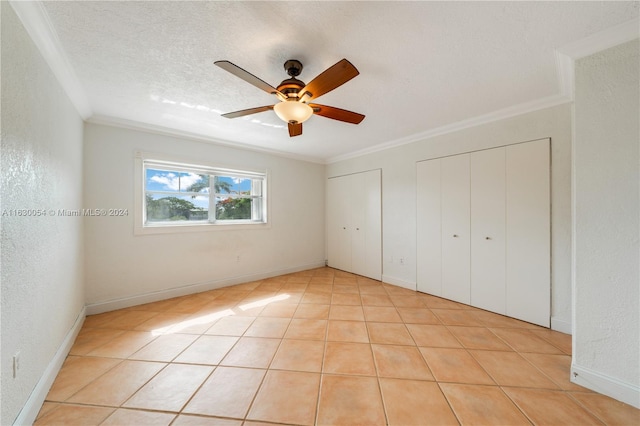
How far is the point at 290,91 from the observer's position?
168 cm

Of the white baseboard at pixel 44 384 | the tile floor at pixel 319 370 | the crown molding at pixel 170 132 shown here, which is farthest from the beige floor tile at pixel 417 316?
the crown molding at pixel 170 132

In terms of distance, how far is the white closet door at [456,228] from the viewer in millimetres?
2941

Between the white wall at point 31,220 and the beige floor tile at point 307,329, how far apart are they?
5.54 feet

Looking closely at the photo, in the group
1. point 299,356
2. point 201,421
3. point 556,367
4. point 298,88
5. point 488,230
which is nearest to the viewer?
point 201,421

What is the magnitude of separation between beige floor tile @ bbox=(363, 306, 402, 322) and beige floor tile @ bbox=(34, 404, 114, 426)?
86.5 inches

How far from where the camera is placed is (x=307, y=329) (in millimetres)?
2346

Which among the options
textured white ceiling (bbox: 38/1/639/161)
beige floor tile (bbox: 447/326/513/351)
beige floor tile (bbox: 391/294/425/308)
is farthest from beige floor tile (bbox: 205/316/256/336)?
textured white ceiling (bbox: 38/1/639/161)

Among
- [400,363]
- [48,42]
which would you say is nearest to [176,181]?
[48,42]

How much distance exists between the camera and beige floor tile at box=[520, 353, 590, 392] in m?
1.59

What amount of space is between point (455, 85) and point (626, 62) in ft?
3.20

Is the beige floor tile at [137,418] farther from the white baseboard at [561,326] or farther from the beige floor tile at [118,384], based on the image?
the white baseboard at [561,326]

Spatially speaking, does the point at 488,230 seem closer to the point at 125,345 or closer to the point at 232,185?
the point at 232,185

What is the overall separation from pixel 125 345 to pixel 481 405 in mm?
2833

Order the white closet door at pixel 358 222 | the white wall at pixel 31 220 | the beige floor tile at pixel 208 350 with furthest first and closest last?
the white closet door at pixel 358 222 < the beige floor tile at pixel 208 350 < the white wall at pixel 31 220
